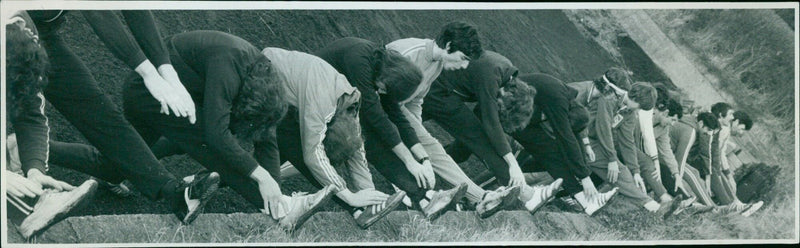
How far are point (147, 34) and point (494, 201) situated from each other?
2558 millimetres

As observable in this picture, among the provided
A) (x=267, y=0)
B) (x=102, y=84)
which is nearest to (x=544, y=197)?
(x=267, y=0)

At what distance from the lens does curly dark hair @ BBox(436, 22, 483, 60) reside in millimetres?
7203

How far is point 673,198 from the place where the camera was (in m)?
7.82

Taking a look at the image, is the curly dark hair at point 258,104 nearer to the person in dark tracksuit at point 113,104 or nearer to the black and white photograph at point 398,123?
the black and white photograph at point 398,123

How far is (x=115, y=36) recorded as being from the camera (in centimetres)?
A: 662

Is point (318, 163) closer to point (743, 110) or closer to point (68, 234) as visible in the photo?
point (68, 234)

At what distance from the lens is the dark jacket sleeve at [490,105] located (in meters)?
7.30

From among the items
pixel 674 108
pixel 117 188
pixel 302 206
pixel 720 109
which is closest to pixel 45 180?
pixel 117 188

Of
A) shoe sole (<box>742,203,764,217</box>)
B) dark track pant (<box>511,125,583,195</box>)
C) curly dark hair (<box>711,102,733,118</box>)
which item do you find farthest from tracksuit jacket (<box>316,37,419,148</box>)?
shoe sole (<box>742,203,764,217</box>)

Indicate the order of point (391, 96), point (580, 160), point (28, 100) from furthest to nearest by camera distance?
point (580, 160), point (391, 96), point (28, 100)

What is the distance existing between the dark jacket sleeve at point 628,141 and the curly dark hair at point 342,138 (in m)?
2.00

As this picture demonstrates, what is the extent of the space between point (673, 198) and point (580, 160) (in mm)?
784

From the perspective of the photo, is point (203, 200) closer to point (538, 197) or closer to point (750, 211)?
point (538, 197)

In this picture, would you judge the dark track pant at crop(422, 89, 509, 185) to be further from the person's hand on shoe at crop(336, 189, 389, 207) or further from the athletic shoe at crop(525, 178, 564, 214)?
the person's hand on shoe at crop(336, 189, 389, 207)
